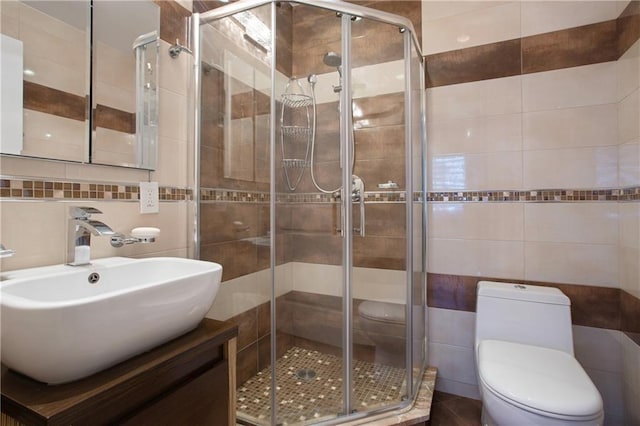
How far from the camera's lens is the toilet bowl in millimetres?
1706

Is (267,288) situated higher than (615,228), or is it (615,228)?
(615,228)

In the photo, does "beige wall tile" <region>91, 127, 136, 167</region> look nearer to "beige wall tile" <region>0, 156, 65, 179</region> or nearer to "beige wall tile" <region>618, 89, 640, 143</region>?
"beige wall tile" <region>0, 156, 65, 179</region>

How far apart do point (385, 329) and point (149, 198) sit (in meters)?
1.34

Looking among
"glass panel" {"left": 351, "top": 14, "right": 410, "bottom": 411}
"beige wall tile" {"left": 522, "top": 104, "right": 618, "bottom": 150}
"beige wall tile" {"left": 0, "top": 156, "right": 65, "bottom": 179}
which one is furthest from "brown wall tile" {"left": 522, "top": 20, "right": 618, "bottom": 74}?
"beige wall tile" {"left": 0, "top": 156, "right": 65, "bottom": 179}

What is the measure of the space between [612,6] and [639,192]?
0.96 m

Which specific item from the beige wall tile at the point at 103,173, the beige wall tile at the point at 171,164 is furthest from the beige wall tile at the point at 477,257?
the beige wall tile at the point at 103,173

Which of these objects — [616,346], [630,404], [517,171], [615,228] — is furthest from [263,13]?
[630,404]

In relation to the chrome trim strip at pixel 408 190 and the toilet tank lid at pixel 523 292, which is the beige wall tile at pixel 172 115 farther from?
the toilet tank lid at pixel 523 292

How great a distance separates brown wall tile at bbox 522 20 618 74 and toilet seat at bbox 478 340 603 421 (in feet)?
4.73

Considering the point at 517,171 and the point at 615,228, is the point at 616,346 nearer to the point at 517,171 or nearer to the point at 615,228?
the point at 615,228

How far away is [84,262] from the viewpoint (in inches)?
38.6

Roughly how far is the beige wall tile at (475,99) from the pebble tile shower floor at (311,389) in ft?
4.88

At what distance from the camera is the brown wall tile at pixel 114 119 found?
1126mm

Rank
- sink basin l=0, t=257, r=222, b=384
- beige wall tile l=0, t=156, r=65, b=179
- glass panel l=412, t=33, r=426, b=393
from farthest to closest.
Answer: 1. glass panel l=412, t=33, r=426, b=393
2. beige wall tile l=0, t=156, r=65, b=179
3. sink basin l=0, t=257, r=222, b=384
